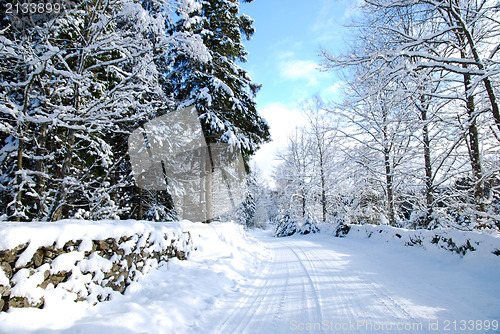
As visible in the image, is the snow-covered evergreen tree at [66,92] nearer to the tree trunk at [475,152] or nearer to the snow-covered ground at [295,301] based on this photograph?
the snow-covered ground at [295,301]

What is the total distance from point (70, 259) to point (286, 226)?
19.1 metres

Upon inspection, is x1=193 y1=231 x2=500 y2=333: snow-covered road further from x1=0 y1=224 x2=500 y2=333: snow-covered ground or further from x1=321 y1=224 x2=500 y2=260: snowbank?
x1=321 y1=224 x2=500 y2=260: snowbank

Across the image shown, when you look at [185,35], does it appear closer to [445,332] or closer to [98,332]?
[98,332]

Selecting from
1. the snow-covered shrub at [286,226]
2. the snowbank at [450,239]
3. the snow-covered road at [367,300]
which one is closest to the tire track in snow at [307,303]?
the snow-covered road at [367,300]

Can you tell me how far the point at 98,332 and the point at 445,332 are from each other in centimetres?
383

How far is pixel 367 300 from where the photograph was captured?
11.9 feet

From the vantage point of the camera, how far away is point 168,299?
352 centimetres

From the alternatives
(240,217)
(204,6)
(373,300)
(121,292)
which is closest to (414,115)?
(373,300)

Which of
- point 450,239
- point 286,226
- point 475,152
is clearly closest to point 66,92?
point 450,239

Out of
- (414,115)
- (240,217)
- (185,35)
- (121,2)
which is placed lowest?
(240,217)

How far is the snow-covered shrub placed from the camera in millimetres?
19688

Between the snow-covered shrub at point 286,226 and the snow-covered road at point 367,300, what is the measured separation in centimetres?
1418

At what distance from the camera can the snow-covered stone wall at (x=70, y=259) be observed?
2.33 m

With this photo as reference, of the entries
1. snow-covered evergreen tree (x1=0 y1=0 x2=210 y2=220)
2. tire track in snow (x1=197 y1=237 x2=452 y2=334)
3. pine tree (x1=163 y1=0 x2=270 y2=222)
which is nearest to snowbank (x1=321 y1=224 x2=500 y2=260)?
tire track in snow (x1=197 y1=237 x2=452 y2=334)
